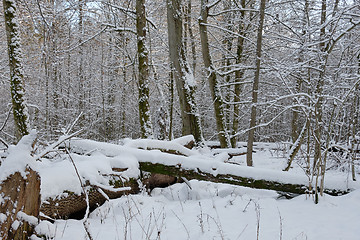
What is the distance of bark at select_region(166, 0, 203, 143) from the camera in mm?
7832

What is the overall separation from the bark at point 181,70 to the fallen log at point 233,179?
4.16m

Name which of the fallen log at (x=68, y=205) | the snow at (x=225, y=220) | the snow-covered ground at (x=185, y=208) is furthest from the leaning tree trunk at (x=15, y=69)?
the snow at (x=225, y=220)

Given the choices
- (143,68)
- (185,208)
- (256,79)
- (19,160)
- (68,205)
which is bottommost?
(185,208)

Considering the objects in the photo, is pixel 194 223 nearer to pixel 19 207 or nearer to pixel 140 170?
pixel 140 170

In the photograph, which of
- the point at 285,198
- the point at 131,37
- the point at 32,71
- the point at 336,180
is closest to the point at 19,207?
the point at 285,198

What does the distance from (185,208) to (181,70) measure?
5205 mm

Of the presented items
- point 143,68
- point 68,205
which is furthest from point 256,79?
point 68,205

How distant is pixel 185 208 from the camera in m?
3.60

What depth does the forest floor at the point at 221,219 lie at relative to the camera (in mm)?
2543

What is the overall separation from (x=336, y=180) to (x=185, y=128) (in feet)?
16.7

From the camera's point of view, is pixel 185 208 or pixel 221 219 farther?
pixel 185 208

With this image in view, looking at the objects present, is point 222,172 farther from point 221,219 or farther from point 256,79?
point 256,79

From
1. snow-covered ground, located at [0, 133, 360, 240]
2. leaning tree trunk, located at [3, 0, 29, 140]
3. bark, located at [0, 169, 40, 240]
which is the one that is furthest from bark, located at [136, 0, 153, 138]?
bark, located at [0, 169, 40, 240]

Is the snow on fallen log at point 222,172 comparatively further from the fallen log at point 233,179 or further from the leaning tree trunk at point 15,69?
the leaning tree trunk at point 15,69
